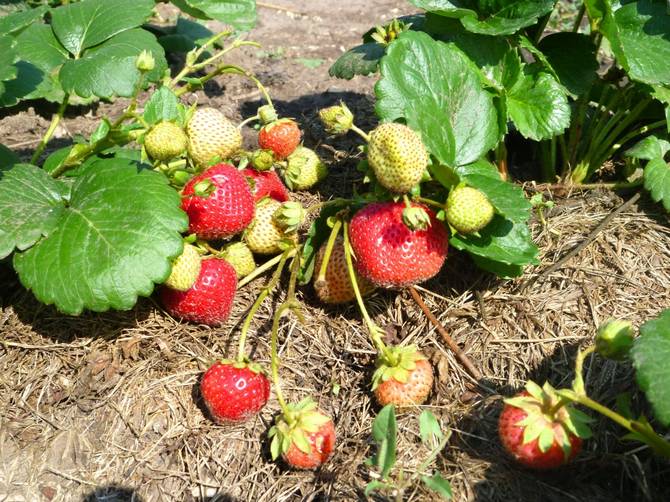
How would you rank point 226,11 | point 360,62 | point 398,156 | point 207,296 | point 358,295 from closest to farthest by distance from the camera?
point 398,156 < point 358,295 < point 207,296 < point 360,62 < point 226,11

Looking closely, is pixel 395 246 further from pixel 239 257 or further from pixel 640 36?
pixel 640 36

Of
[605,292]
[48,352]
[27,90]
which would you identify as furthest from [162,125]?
[605,292]

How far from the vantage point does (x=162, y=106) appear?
7.79 feet

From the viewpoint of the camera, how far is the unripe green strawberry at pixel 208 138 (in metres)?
2.32

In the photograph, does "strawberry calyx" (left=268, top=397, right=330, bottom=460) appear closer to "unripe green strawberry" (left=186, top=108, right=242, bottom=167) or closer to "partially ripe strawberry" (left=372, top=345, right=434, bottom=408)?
"partially ripe strawberry" (left=372, top=345, right=434, bottom=408)

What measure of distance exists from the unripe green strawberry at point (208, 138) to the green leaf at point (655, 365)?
1.48 meters

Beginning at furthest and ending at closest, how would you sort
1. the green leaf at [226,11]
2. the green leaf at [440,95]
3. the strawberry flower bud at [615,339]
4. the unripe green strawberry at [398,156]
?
the green leaf at [226,11] < the green leaf at [440,95] < the unripe green strawberry at [398,156] < the strawberry flower bud at [615,339]

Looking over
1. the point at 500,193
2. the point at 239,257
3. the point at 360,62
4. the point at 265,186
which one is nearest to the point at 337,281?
the point at 239,257

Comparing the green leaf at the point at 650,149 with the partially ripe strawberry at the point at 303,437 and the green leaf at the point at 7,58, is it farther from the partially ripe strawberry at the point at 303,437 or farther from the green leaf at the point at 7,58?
the green leaf at the point at 7,58

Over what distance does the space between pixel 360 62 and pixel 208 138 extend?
2.23 feet

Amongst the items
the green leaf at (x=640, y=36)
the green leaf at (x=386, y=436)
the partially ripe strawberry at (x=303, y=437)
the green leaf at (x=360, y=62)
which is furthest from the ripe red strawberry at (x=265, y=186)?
the green leaf at (x=640, y=36)

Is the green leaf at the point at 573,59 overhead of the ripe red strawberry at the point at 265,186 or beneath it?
overhead

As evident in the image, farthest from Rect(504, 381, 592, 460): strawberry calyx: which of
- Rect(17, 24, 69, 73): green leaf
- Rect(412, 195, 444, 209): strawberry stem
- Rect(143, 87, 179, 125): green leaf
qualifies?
Rect(17, 24, 69, 73): green leaf

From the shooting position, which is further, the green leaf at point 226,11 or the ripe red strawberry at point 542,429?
the green leaf at point 226,11
